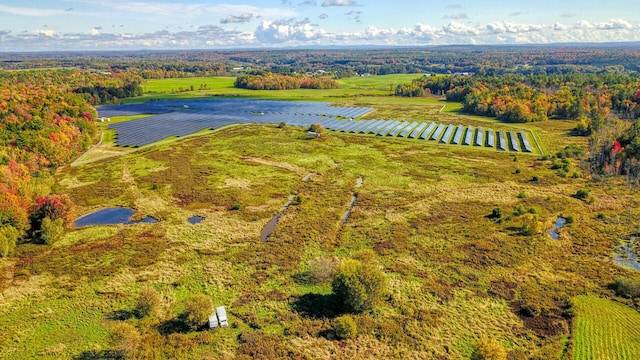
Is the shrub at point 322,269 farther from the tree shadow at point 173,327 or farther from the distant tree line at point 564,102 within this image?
the distant tree line at point 564,102

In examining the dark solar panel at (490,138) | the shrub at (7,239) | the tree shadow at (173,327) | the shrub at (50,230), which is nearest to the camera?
the tree shadow at (173,327)

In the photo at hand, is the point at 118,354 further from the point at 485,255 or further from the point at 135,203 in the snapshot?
the point at 485,255

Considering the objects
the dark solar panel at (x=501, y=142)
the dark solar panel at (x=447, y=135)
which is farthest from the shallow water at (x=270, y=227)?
the dark solar panel at (x=501, y=142)

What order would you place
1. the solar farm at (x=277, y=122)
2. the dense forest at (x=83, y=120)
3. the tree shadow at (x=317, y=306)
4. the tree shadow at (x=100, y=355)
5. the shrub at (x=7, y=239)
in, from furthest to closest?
the solar farm at (x=277, y=122)
the dense forest at (x=83, y=120)
the shrub at (x=7, y=239)
the tree shadow at (x=317, y=306)
the tree shadow at (x=100, y=355)

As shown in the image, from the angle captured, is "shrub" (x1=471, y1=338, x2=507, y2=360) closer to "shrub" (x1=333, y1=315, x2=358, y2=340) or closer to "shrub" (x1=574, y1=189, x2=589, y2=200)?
"shrub" (x1=333, y1=315, x2=358, y2=340)

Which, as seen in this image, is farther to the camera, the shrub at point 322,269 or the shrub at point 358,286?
the shrub at point 322,269

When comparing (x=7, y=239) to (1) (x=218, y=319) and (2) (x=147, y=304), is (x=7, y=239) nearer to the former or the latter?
(2) (x=147, y=304)

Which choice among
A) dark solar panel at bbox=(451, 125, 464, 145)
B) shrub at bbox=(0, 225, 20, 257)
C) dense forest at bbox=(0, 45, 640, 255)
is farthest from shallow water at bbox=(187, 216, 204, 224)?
dark solar panel at bbox=(451, 125, 464, 145)
